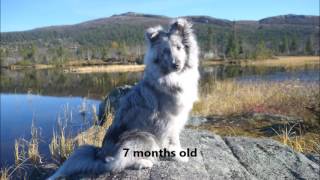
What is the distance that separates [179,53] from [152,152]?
1.33m

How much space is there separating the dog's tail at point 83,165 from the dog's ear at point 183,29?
1.88m

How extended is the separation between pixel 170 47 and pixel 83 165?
1.92 m

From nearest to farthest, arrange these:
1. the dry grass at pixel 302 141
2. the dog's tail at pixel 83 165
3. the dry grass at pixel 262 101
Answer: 1. the dog's tail at pixel 83 165
2. the dry grass at pixel 302 141
3. the dry grass at pixel 262 101

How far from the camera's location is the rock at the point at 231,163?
5.20 m

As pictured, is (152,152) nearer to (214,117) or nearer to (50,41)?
(214,117)

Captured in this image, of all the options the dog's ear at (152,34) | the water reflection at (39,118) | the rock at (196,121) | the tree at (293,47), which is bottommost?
the water reflection at (39,118)

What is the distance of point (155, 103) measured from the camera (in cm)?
506

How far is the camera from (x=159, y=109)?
5086 millimetres

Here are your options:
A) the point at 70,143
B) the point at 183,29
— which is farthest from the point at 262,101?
the point at 183,29

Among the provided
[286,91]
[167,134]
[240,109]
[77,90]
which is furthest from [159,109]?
[77,90]

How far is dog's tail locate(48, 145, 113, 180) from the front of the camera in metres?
5.13

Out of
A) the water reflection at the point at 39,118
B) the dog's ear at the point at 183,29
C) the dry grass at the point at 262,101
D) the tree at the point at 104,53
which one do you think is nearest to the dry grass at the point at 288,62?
the tree at the point at 104,53

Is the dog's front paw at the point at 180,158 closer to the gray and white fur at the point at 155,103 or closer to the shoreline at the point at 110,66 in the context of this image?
the gray and white fur at the point at 155,103

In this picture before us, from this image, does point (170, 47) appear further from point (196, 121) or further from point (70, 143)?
point (196, 121)
